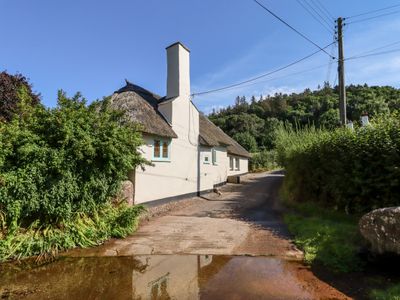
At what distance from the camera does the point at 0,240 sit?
643cm

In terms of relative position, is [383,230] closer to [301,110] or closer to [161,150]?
[161,150]

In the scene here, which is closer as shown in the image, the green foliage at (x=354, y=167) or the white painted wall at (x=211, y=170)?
the green foliage at (x=354, y=167)

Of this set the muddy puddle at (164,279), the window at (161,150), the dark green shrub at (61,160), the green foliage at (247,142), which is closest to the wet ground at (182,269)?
the muddy puddle at (164,279)

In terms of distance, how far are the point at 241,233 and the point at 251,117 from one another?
134ft

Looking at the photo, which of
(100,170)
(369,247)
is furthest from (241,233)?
(100,170)

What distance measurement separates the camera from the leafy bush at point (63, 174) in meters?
6.68

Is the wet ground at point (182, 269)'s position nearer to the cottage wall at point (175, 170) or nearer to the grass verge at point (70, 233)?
the grass verge at point (70, 233)

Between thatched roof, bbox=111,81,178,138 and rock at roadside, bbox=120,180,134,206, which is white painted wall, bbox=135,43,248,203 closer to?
thatched roof, bbox=111,81,178,138

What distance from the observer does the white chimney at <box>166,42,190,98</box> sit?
565 inches

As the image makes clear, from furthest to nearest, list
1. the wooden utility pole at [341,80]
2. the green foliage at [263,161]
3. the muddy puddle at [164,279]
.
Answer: the green foliage at [263,161]
the wooden utility pole at [341,80]
the muddy puddle at [164,279]

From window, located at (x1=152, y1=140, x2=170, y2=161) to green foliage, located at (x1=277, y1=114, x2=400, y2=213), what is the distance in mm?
6449

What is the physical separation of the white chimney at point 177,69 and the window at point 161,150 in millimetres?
3024

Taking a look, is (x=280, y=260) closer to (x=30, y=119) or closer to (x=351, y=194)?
(x=351, y=194)

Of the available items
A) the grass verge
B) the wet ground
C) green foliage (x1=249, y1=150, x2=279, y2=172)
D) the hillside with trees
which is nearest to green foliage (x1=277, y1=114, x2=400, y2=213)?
the wet ground
